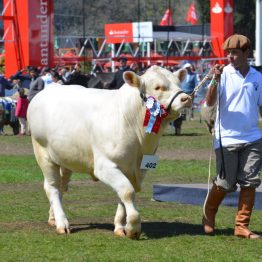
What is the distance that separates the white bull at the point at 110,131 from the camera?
9094 mm

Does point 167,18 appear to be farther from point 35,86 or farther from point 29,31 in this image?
point 35,86

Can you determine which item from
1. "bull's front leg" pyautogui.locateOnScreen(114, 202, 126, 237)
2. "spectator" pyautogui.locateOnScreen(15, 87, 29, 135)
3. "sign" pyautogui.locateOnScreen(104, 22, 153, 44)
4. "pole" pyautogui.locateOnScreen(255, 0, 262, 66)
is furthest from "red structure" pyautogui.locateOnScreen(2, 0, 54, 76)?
"bull's front leg" pyautogui.locateOnScreen(114, 202, 126, 237)

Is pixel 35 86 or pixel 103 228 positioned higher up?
pixel 35 86

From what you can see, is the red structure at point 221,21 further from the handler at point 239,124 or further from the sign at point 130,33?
the handler at point 239,124

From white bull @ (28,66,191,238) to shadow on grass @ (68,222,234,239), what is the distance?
268 mm

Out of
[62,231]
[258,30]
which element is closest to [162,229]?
[62,231]

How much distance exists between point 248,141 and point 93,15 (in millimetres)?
61877

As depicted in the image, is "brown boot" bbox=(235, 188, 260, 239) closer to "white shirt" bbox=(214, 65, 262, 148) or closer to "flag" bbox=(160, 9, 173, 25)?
"white shirt" bbox=(214, 65, 262, 148)

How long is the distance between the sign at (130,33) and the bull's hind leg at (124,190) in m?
32.4

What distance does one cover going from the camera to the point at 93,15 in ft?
230

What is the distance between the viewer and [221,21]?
41438mm

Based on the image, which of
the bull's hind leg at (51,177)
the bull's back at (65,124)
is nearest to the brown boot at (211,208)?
the bull's back at (65,124)

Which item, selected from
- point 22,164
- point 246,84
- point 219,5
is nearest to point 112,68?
point 219,5

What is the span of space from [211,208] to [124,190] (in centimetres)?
99
